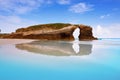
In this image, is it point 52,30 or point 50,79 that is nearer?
point 50,79

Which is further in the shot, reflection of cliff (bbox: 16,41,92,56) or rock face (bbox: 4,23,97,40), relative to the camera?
rock face (bbox: 4,23,97,40)

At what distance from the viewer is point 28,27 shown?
87.1 feet

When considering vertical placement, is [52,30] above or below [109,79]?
above

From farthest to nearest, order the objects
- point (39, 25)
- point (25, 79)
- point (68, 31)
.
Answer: point (39, 25) < point (68, 31) < point (25, 79)

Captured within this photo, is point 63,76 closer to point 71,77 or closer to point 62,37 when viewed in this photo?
point 71,77

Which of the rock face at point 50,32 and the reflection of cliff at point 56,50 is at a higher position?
the rock face at point 50,32

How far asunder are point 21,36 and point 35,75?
23.0 m

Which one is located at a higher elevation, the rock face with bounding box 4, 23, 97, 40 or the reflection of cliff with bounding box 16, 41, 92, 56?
the rock face with bounding box 4, 23, 97, 40

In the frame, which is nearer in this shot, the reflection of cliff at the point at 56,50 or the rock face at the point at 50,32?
the reflection of cliff at the point at 56,50

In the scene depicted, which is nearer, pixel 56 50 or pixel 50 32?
pixel 56 50

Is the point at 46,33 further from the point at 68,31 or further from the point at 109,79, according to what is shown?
the point at 109,79

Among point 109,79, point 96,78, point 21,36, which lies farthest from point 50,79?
point 21,36

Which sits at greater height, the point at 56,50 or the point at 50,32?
the point at 50,32

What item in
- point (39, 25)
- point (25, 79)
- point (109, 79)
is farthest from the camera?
point (39, 25)
